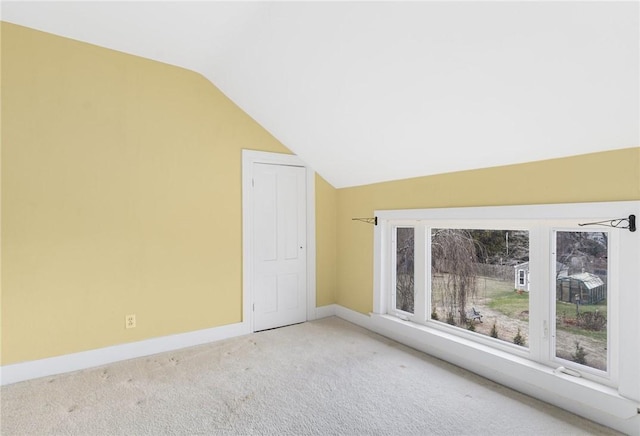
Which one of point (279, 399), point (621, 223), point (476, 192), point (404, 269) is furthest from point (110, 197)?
point (621, 223)

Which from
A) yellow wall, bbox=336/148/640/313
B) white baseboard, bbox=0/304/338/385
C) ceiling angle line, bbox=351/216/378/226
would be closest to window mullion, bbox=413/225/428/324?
yellow wall, bbox=336/148/640/313

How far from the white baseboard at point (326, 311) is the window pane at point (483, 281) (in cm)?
142

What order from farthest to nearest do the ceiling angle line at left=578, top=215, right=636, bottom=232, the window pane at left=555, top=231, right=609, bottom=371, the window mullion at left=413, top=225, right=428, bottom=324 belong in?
the window mullion at left=413, top=225, right=428, bottom=324, the window pane at left=555, top=231, right=609, bottom=371, the ceiling angle line at left=578, top=215, right=636, bottom=232

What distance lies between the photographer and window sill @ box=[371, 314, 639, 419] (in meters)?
1.89

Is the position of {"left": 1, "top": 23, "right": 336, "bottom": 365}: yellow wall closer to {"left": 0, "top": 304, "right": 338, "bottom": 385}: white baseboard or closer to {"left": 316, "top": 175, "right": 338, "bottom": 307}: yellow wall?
{"left": 0, "top": 304, "right": 338, "bottom": 385}: white baseboard

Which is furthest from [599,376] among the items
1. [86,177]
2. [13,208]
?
[13,208]

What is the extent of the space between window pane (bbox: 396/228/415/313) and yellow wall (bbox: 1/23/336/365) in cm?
171

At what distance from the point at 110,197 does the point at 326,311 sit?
269cm

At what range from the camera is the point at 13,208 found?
2.47 meters

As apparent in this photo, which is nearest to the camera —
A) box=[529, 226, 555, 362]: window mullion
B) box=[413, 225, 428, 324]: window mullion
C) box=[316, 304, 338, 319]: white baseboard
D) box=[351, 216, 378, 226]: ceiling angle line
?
box=[529, 226, 555, 362]: window mullion

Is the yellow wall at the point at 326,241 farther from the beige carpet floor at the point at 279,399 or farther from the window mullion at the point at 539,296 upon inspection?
the window mullion at the point at 539,296

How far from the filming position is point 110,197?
9.32 feet

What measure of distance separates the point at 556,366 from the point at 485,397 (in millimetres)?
528

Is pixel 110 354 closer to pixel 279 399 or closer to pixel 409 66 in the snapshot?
pixel 279 399
